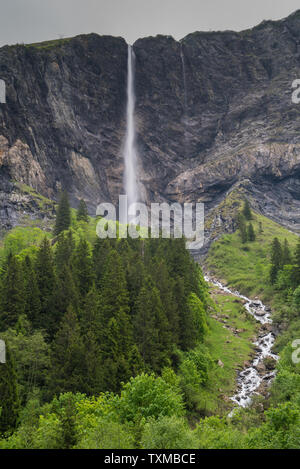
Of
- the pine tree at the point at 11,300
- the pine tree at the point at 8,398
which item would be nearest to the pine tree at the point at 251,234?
the pine tree at the point at 11,300

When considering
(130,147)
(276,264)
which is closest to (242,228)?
(276,264)

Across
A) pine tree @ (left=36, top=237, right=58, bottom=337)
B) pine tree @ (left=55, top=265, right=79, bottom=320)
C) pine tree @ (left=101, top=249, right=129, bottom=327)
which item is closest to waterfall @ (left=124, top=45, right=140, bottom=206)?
pine tree @ (left=36, top=237, right=58, bottom=337)

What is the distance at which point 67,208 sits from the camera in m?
84.9

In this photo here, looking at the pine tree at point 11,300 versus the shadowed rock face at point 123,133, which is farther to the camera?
the shadowed rock face at point 123,133

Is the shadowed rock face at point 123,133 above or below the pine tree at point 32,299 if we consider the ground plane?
above

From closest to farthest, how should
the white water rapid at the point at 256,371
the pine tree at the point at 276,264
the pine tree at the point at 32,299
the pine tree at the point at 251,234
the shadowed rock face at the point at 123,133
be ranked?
the white water rapid at the point at 256,371 < the pine tree at the point at 32,299 < the pine tree at the point at 276,264 < the pine tree at the point at 251,234 < the shadowed rock face at the point at 123,133

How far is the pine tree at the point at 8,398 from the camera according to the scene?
2542 centimetres

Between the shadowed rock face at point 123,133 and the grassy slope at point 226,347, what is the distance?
282 ft

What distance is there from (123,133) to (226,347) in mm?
157940

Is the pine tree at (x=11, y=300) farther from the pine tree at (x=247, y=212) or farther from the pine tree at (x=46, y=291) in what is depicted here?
the pine tree at (x=247, y=212)

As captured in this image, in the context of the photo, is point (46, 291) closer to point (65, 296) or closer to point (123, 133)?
point (65, 296)

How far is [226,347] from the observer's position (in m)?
53.7

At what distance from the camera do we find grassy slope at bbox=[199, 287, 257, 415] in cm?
3788

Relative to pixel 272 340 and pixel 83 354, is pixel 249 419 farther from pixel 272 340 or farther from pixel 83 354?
pixel 272 340
